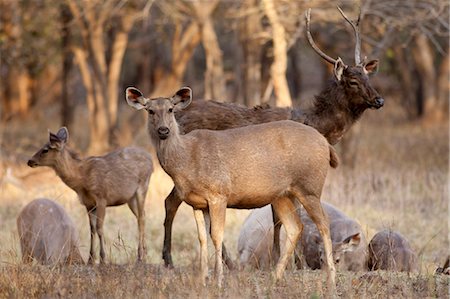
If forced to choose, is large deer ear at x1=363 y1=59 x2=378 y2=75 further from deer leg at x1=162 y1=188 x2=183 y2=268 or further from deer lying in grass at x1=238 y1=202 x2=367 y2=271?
deer leg at x1=162 y1=188 x2=183 y2=268

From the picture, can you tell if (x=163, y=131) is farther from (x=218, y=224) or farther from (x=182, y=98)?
(x=218, y=224)

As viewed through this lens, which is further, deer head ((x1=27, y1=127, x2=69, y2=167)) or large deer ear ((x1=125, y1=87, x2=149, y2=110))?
deer head ((x1=27, y1=127, x2=69, y2=167))

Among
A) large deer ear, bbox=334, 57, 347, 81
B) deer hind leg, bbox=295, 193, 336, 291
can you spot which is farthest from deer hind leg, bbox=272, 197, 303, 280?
large deer ear, bbox=334, 57, 347, 81

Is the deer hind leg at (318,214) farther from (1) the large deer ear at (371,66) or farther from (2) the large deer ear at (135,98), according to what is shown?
(1) the large deer ear at (371,66)

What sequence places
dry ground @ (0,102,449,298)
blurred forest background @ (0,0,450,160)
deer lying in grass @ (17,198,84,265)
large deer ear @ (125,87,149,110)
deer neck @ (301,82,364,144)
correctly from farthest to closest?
blurred forest background @ (0,0,450,160), deer neck @ (301,82,364,144), deer lying in grass @ (17,198,84,265), large deer ear @ (125,87,149,110), dry ground @ (0,102,449,298)

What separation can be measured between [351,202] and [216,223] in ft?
24.8

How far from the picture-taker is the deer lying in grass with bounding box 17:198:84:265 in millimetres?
11141

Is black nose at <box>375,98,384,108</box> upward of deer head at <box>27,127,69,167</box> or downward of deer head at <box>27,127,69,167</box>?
upward

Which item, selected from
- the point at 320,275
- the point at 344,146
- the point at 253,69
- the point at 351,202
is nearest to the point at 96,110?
the point at 253,69

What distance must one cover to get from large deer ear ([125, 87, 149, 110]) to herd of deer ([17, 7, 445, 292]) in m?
0.01

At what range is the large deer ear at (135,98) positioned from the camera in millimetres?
9188

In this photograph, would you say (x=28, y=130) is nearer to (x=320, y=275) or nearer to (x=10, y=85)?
(x=10, y=85)

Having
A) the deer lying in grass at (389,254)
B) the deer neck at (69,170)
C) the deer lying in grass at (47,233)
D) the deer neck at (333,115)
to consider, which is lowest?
the deer lying in grass at (389,254)

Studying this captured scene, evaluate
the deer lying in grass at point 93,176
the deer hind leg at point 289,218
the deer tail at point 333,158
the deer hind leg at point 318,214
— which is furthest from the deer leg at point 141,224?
the deer tail at point 333,158
